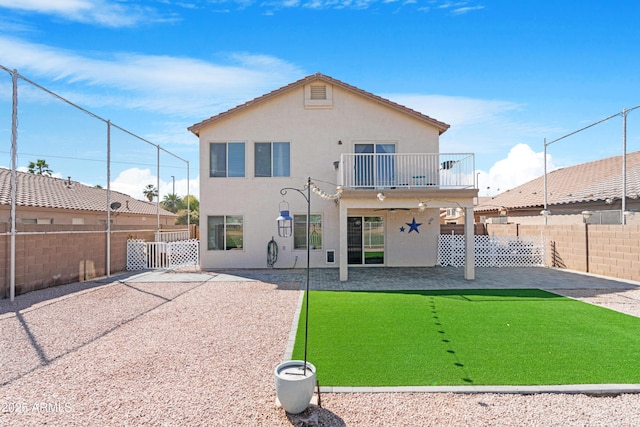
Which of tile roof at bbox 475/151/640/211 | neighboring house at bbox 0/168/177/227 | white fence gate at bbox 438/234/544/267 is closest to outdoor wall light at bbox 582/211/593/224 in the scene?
white fence gate at bbox 438/234/544/267

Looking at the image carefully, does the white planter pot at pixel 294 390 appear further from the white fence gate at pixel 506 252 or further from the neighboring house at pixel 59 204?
the neighboring house at pixel 59 204

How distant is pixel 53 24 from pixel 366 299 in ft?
36.9

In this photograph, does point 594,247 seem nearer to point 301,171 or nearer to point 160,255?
point 301,171

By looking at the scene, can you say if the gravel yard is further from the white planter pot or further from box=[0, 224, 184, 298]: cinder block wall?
box=[0, 224, 184, 298]: cinder block wall

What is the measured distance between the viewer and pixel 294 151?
13422 mm

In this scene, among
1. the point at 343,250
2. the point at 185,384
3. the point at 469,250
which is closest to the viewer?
the point at 185,384

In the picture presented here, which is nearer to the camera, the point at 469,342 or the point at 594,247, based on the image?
the point at 469,342

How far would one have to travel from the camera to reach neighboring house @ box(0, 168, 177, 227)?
1548cm

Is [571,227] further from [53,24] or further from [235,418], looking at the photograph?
[53,24]

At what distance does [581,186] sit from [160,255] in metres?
22.8

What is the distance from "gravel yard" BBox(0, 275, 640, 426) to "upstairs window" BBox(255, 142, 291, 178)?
7.04 metres

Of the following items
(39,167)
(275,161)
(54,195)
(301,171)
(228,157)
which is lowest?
(54,195)

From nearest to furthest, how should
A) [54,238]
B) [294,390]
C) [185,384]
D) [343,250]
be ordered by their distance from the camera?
[294,390] < [185,384] < [54,238] < [343,250]

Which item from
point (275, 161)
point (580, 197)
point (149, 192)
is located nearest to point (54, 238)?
point (275, 161)
